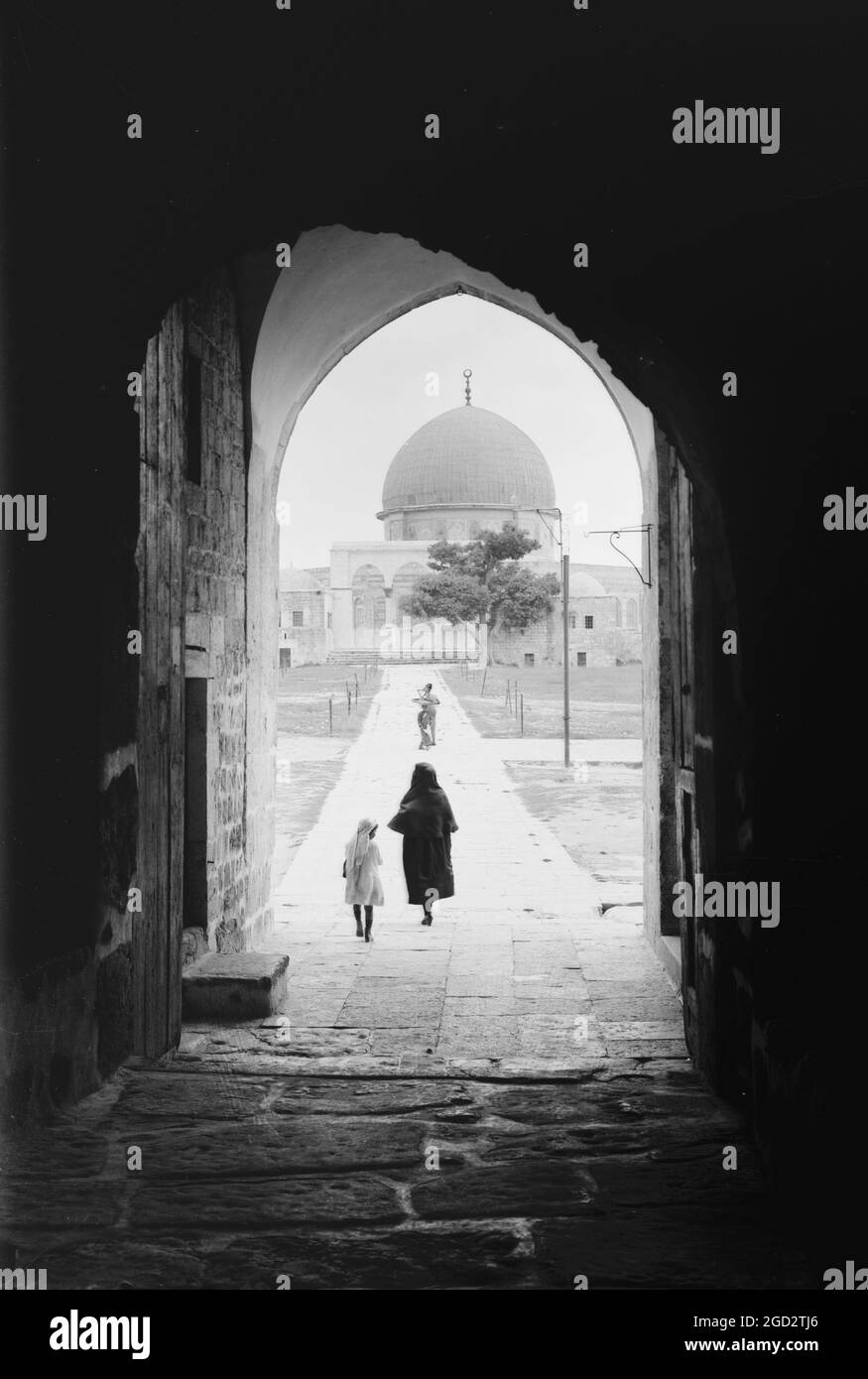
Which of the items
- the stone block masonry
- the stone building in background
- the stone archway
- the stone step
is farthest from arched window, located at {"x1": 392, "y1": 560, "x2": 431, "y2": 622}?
the stone step

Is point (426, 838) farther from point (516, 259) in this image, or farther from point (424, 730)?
point (424, 730)

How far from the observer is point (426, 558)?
6425 centimetres

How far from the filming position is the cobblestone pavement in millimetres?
3244

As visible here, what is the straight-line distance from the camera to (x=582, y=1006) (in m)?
6.64

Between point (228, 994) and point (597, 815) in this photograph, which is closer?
point (228, 994)

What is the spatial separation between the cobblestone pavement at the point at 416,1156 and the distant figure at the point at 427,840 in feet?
6.00

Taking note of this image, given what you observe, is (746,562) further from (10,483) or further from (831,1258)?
(10,483)

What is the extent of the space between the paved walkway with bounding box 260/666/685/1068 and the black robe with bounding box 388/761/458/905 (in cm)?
28

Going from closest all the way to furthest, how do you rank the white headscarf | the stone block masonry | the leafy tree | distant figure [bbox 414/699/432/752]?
the stone block masonry < the white headscarf < distant figure [bbox 414/699/432/752] < the leafy tree

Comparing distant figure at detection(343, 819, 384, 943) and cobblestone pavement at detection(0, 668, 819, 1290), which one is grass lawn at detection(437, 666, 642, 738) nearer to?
distant figure at detection(343, 819, 384, 943)

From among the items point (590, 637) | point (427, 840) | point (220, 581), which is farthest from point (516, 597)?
point (220, 581)

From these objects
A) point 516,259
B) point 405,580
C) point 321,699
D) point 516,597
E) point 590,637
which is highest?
point 405,580

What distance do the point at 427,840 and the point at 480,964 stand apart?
5.58ft
